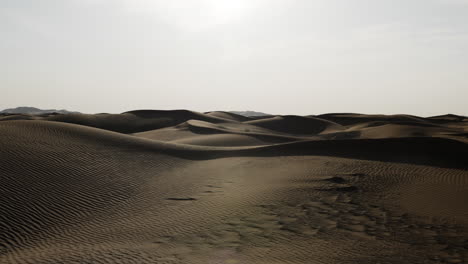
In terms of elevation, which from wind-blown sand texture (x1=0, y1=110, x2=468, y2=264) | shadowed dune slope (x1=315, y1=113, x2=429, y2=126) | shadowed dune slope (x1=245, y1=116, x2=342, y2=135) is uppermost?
shadowed dune slope (x1=315, y1=113, x2=429, y2=126)

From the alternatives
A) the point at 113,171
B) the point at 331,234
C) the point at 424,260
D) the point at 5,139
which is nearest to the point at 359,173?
the point at 331,234

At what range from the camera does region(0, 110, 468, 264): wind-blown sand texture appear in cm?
720

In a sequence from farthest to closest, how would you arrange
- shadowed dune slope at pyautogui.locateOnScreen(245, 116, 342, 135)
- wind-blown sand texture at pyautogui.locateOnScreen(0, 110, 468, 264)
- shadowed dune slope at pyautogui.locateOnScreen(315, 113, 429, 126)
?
1. shadowed dune slope at pyautogui.locateOnScreen(315, 113, 429, 126)
2. shadowed dune slope at pyautogui.locateOnScreen(245, 116, 342, 135)
3. wind-blown sand texture at pyautogui.locateOnScreen(0, 110, 468, 264)

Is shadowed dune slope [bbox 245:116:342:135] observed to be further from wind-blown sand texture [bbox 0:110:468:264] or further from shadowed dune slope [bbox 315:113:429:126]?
wind-blown sand texture [bbox 0:110:468:264]

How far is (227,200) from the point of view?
428 inches

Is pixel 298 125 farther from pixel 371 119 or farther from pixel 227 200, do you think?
pixel 227 200

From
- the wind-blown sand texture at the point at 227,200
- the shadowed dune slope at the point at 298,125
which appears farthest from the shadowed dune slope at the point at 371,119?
the wind-blown sand texture at the point at 227,200

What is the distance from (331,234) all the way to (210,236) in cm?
277

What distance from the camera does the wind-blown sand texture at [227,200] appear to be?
7199 millimetres

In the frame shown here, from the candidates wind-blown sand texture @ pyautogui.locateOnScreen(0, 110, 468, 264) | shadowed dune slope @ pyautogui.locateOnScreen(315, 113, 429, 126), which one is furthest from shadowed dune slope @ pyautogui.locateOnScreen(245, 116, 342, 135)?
wind-blown sand texture @ pyautogui.locateOnScreen(0, 110, 468, 264)

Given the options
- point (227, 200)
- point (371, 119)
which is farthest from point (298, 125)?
point (227, 200)

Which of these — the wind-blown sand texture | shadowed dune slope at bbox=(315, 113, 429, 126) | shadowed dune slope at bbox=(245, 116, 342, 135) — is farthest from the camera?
shadowed dune slope at bbox=(315, 113, 429, 126)

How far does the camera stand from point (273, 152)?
18812 mm

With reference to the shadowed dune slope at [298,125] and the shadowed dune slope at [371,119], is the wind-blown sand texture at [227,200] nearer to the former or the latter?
the shadowed dune slope at [298,125]
